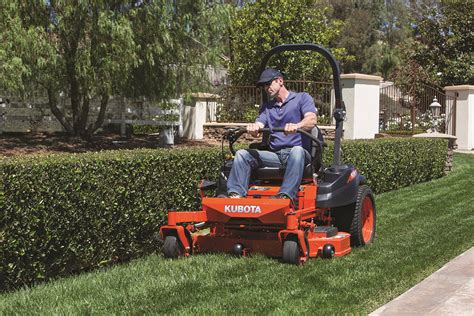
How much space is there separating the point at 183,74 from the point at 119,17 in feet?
8.32

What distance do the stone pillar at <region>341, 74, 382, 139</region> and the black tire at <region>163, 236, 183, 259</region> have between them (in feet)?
36.6

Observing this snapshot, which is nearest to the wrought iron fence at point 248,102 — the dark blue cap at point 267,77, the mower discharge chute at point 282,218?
the mower discharge chute at point 282,218

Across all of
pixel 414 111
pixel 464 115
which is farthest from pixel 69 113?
pixel 464 115

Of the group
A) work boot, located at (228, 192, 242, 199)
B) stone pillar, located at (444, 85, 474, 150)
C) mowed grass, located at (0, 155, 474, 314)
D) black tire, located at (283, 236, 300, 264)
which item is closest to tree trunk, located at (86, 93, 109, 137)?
mowed grass, located at (0, 155, 474, 314)

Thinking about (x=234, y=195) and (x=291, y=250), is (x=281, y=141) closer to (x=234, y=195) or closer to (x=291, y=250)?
(x=234, y=195)

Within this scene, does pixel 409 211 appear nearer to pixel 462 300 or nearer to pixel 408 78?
pixel 462 300

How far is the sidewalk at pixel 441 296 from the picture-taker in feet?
15.3

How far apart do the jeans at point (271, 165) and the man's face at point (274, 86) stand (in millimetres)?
599

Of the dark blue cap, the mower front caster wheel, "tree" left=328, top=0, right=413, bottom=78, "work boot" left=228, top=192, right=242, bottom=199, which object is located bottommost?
the mower front caster wheel

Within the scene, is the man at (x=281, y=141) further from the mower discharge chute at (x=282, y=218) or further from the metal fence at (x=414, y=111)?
the metal fence at (x=414, y=111)

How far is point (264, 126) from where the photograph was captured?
6816mm

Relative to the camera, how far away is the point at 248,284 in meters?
5.30

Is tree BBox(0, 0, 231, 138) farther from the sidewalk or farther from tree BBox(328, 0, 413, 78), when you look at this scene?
tree BBox(328, 0, 413, 78)

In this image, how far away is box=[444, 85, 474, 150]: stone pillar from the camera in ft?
66.8
